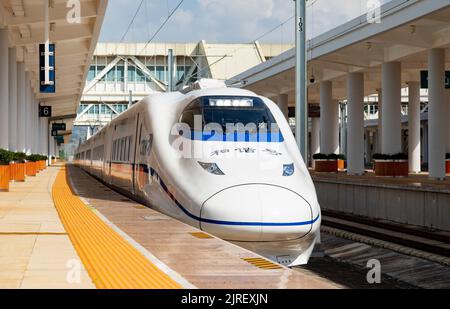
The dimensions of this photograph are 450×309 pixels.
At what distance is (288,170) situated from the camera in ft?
37.2

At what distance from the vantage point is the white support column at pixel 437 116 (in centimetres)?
2744

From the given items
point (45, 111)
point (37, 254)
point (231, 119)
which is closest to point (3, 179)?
point (231, 119)

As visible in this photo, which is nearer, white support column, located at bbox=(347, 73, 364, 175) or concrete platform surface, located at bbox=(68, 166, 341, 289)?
concrete platform surface, located at bbox=(68, 166, 341, 289)

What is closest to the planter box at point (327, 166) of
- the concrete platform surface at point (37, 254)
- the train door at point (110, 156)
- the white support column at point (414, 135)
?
the white support column at point (414, 135)

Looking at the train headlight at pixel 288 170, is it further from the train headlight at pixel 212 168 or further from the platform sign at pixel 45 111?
the platform sign at pixel 45 111

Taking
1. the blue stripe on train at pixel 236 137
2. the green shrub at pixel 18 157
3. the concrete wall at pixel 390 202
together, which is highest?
the blue stripe on train at pixel 236 137

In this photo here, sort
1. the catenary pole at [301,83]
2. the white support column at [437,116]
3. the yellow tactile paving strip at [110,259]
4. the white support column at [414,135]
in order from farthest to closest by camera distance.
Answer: the white support column at [414,135], the white support column at [437,116], the catenary pole at [301,83], the yellow tactile paving strip at [110,259]

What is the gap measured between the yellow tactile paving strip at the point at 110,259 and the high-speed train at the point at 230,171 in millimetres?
1485

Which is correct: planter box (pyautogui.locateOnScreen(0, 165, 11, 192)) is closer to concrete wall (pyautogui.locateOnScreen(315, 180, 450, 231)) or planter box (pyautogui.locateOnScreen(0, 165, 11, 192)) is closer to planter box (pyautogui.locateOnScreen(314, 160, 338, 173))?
concrete wall (pyautogui.locateOnScreen(315, 180, 450, 231))

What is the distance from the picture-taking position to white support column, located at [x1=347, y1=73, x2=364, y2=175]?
117 feet

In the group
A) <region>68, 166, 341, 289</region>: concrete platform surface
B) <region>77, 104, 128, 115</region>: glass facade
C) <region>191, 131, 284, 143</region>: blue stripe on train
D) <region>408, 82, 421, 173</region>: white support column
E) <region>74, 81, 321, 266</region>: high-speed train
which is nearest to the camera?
<region>68, 166, 341, 289</region>: concrete platform surface

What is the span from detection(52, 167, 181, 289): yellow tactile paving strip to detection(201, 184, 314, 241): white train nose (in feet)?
5.03

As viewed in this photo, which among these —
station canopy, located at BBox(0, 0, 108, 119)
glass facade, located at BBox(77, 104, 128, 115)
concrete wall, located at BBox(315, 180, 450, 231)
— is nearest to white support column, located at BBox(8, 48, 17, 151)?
station canopy, located at BBox(0, 0, 108, 119)

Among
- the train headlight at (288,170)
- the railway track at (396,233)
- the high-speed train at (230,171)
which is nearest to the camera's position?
the high-speed train at (230,171)
